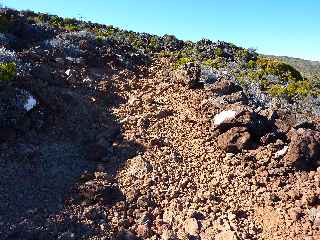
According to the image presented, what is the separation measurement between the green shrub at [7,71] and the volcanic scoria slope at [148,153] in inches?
1.8

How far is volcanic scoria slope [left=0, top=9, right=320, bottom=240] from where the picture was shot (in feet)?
41.4

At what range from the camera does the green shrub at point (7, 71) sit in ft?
52.9

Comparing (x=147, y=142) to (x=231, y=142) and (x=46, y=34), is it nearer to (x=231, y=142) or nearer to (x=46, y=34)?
(x=231, y=142)

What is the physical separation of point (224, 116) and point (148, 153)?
2.70 meters

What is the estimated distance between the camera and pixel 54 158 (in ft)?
48.2

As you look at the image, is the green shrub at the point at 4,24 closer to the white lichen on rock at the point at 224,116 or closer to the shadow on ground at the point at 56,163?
the shadow on ground at the point at 56,163

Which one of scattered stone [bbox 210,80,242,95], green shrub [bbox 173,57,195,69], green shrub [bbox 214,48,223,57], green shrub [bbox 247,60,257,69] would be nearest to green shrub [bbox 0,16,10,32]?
green shrub [bbox 173,57,195,69]

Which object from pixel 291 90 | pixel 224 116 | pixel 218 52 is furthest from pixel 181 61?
pixel 224 116

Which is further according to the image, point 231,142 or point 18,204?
point 231,142

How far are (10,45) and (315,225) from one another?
14448 mm

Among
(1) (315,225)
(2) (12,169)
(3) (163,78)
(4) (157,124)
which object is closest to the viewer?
(1) (315,225)

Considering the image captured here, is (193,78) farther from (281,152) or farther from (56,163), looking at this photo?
(56,163)

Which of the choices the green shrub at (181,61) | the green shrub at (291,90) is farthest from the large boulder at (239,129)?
the green shrub at (181,61)

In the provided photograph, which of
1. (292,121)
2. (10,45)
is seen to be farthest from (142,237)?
(10,45)
